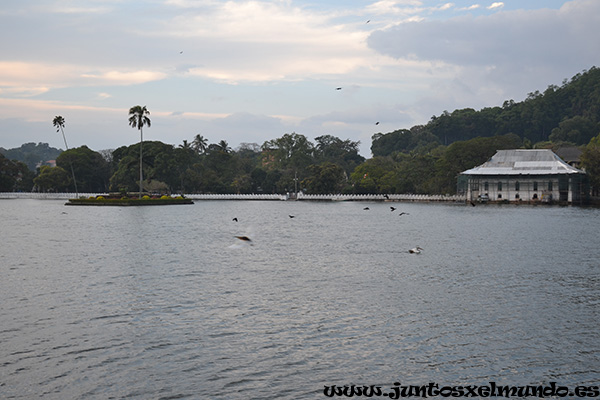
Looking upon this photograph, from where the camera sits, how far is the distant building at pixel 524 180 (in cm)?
12988

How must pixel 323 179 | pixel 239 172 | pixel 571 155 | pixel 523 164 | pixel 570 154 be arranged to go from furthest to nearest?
pixel 239 172 < pixel 323 179 < pixel 570 154 < pixel 571 155 < pixel 523 164

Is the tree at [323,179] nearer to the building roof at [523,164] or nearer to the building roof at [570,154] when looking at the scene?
the building roof at [523,164]

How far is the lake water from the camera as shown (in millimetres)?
14570

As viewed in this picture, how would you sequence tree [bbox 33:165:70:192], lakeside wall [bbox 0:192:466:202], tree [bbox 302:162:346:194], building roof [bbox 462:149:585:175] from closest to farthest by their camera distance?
1. building roof [bbox 462:149:585:175]
2. lakeside wall [bbox 0:192:466:202]
3. tree [bbox 33:165:70:192]
4. tree [bbox 302:162:346:194]

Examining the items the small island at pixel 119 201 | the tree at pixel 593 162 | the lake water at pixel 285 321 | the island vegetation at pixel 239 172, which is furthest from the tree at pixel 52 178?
the lake water at pixel 285 321

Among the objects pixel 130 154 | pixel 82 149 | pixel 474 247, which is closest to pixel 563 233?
pixel 474 247

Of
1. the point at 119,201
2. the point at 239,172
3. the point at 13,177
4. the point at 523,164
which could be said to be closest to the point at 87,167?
the point at 13,177

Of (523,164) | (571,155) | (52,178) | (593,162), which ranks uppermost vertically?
(571,155)

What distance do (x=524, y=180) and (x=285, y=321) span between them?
124 m

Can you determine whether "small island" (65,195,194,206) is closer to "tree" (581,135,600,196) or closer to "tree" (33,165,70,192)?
"tree" (33,165,70,192)

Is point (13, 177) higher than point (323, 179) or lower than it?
higher

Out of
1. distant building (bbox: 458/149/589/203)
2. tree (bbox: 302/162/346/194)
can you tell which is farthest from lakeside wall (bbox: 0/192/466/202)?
distant building (bbox: 458/149/589/203)

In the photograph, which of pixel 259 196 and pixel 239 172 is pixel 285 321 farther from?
pixel 239 172

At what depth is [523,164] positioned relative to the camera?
135 meters
